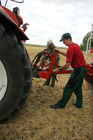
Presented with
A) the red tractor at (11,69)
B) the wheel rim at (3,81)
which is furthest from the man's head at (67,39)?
the wheel rim at (3,81)

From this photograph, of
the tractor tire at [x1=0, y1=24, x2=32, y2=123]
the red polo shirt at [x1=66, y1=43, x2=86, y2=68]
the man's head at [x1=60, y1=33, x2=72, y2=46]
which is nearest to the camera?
the tractor tire at [x1=0, y1=24, x2=32, y2=123]

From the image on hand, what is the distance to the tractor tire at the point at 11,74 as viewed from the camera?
154 cm

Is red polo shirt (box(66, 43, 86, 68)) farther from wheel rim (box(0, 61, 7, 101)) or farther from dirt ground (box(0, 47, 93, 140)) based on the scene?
wheel rim (box(0, 61, 7, 101))

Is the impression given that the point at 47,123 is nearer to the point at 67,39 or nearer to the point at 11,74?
the point at 11,74

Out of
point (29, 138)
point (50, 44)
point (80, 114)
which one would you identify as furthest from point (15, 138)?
point (50, 44)

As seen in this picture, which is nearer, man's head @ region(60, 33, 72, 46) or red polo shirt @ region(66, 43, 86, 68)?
red polo shirt @ region(66, 43, 86, 68)

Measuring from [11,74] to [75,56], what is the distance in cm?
137

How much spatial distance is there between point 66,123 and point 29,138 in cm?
67

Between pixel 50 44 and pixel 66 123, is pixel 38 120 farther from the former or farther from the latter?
pixel 50 44

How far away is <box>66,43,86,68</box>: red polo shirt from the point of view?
2.44 metres

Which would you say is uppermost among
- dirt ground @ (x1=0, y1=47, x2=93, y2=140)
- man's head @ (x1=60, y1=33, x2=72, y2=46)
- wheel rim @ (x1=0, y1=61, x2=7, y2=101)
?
man's head @ (x1=60, y1=33, x2=72, y2=46)

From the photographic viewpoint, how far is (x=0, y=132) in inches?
66.5

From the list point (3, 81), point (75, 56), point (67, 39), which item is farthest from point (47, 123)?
point (67, 39)

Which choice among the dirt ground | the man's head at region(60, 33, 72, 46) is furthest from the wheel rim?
the man's head at region(60, 33, 72, 46)
